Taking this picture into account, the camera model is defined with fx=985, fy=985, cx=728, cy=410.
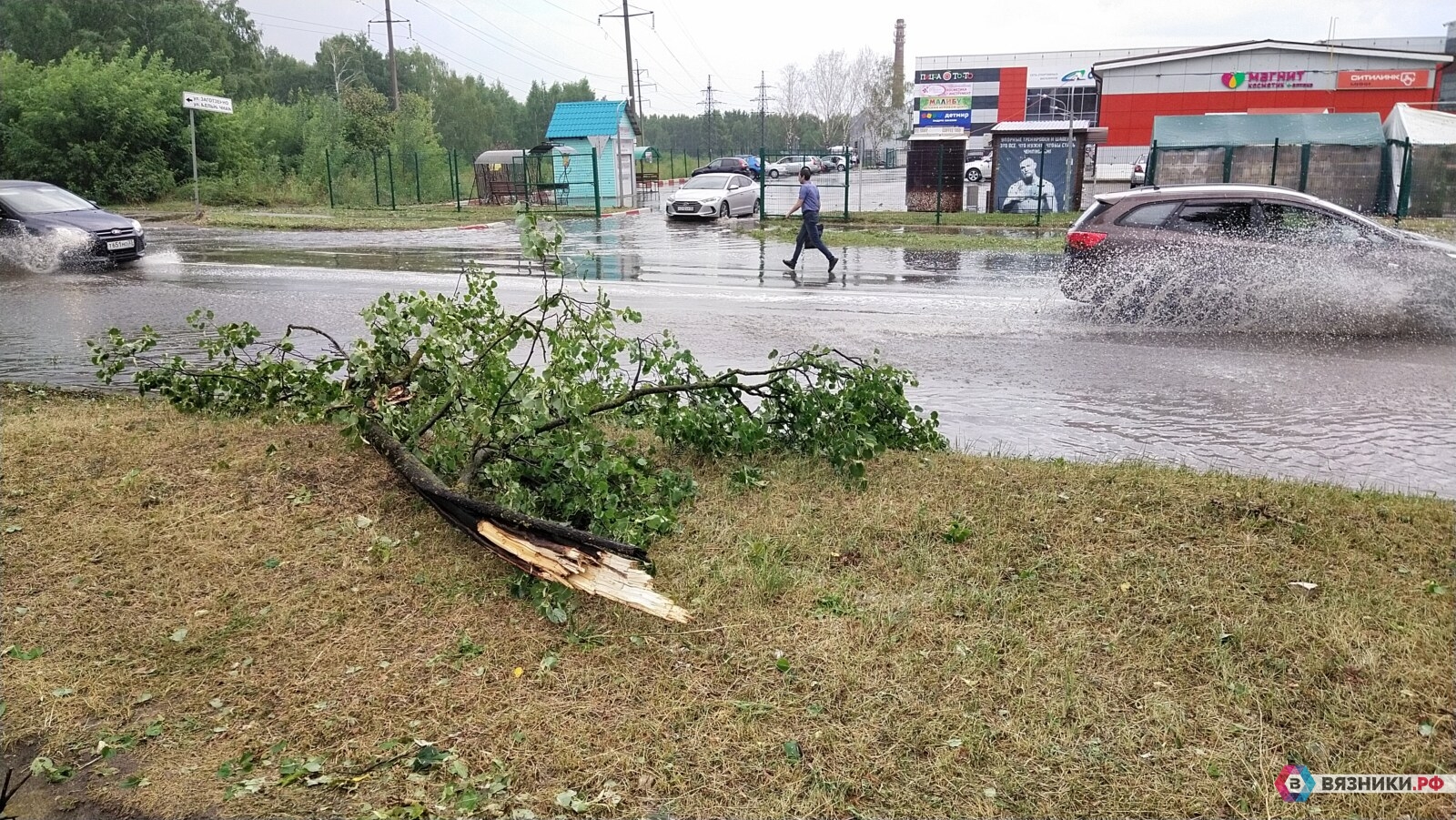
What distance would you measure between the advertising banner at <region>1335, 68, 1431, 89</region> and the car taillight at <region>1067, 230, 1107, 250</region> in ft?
104

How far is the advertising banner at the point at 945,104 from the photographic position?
52219 millimetres

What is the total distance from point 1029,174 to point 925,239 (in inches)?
296

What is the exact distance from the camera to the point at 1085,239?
12000mm

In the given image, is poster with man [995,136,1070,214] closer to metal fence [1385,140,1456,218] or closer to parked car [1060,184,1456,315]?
metal fence [1385,140,1456,218]

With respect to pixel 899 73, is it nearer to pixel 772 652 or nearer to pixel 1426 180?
pixel 1426 180

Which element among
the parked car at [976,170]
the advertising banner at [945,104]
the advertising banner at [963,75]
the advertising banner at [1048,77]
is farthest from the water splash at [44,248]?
the advertising banner at [963,75]

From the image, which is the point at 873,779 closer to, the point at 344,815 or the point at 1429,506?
the point at 344,815

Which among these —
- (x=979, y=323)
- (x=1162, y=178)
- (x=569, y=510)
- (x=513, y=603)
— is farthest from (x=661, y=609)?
(x=1162, y=178)

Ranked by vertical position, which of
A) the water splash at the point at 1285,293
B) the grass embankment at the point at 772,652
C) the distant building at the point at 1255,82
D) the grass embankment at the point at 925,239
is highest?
the distant building at the point at 1255,82

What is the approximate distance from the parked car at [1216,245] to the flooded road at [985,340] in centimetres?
54

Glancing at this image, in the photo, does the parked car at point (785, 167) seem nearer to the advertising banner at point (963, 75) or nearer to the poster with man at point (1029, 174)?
the advertising banner at point (963, 75)

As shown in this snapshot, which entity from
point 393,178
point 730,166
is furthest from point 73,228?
point 730,166

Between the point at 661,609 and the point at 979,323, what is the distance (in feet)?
27.9

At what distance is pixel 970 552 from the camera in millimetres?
4641
